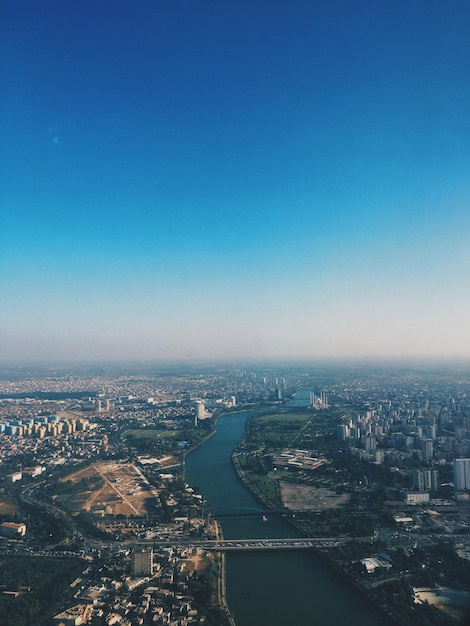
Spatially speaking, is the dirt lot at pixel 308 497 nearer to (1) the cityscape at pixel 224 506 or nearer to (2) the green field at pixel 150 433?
(1) the cityscape at pixel 224 506

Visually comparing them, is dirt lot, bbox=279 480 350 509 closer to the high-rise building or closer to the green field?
the high-rise building

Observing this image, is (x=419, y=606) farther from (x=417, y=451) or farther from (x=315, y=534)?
(x=417, y=451)

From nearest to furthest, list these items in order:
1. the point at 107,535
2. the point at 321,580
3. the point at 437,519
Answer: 1. the point at 321,580
2. the point at 107,535
3. the point at 437,519

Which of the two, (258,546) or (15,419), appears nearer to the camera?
(258,546)

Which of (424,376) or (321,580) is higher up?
(424,376)

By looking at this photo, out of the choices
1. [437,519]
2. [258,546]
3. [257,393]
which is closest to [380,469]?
[437,519]

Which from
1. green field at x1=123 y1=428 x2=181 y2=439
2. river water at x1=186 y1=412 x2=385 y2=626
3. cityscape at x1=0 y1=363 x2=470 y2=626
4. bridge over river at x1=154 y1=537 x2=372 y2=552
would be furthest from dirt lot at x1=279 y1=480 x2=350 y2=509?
green field at x1=123 y1=428 x2=181 y2=439
